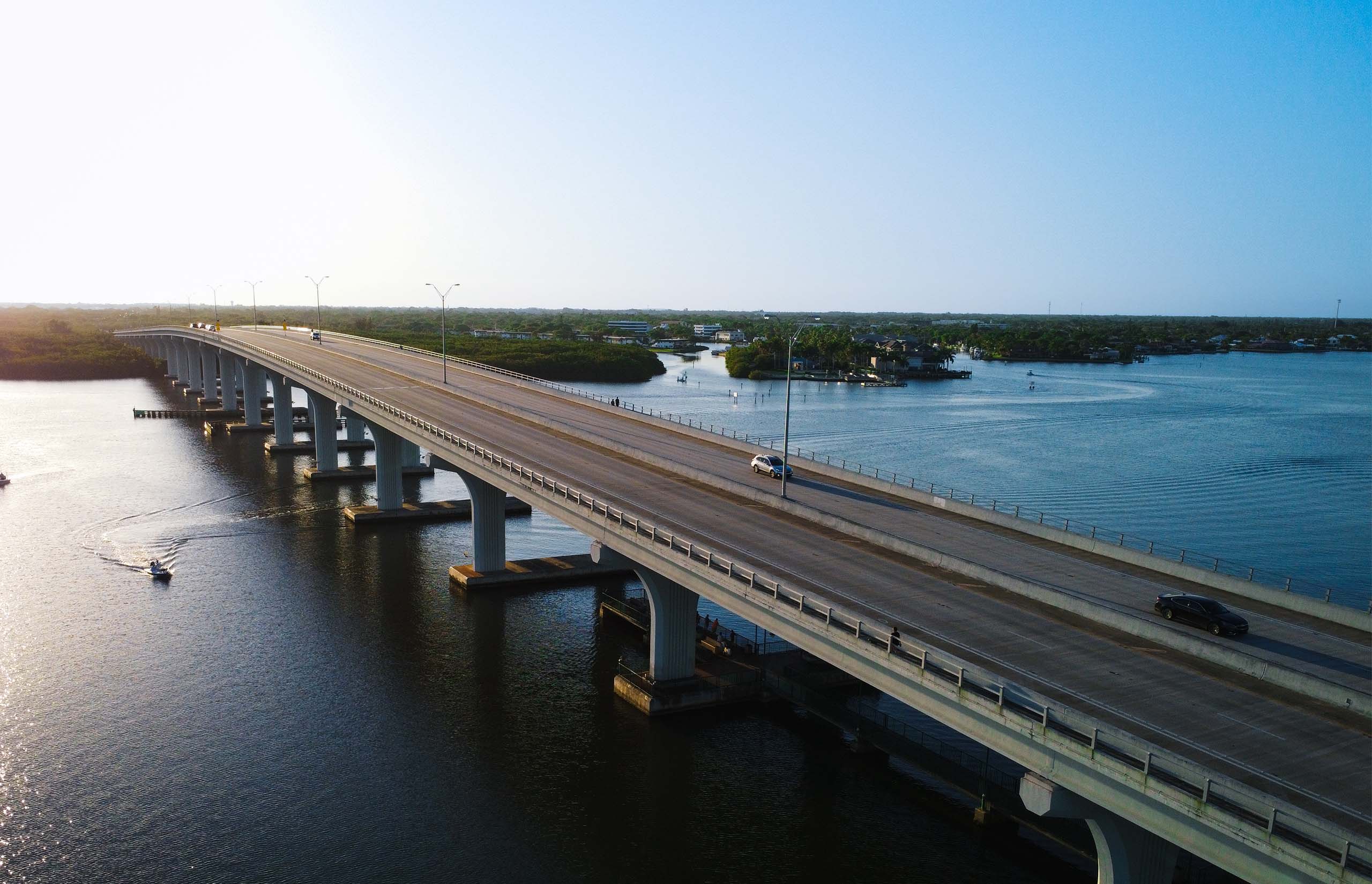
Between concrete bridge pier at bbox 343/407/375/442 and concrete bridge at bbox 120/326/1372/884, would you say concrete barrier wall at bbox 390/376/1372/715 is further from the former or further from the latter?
concrete bridge pier at bbox 343/407/375/442

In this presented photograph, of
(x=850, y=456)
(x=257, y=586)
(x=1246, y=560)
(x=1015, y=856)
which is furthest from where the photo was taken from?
(x=850, y=456)

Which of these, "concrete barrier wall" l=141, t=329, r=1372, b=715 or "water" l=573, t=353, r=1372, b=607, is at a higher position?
"concrete barrier wall" l=141, t=329, r=1372, b=715

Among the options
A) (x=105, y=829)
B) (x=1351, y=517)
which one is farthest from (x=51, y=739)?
(x=1351, y=517)

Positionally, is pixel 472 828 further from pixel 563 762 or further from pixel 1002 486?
pixel 1002 486

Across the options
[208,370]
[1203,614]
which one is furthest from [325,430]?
[1203,614]

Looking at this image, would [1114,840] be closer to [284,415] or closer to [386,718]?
[386,718]

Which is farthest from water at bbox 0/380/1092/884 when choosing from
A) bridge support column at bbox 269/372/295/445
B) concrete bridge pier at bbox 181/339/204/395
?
concrete bridge pier at bbox 181/339/204/395

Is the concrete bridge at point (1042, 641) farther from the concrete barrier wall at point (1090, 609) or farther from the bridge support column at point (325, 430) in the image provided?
the bridge support column at point (325, 430)
